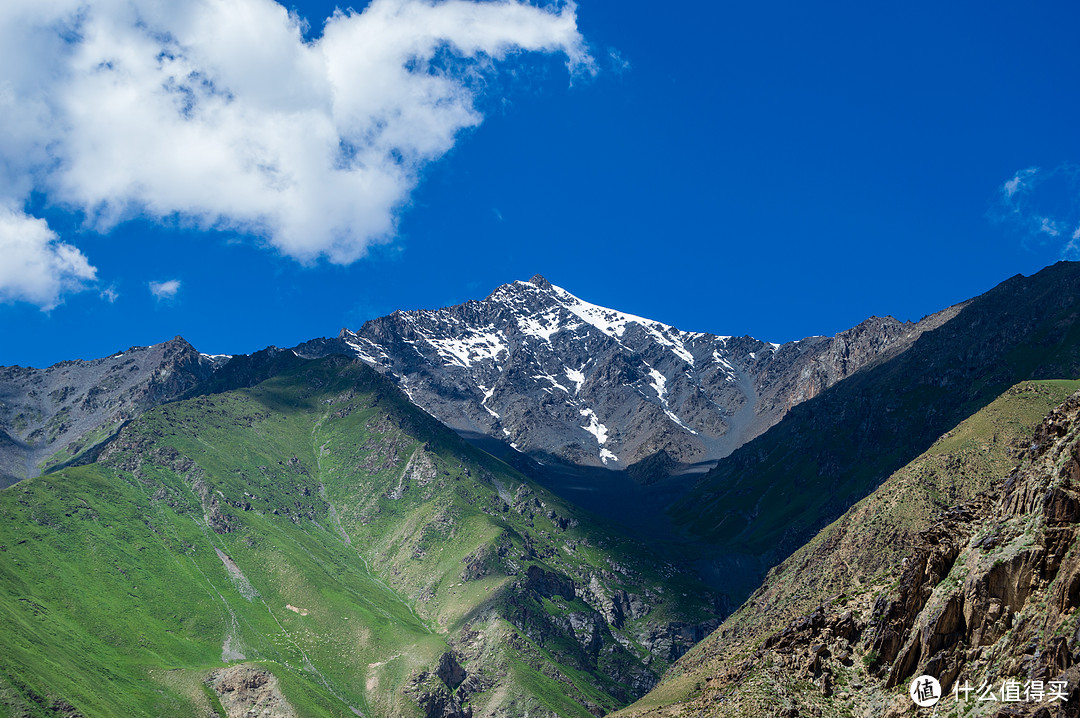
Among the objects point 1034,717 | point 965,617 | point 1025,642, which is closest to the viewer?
point 1034,717

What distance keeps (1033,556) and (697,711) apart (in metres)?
57.2

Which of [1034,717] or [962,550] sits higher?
[962,550]

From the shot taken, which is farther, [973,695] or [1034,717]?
[973,695]

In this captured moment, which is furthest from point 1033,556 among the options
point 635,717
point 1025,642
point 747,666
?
point 635,717

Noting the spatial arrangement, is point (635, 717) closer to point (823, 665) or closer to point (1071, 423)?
point (823, 665)

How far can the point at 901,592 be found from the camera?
305ft

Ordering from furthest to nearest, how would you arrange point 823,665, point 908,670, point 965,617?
point 823,665, point 908,670, point 965,617
